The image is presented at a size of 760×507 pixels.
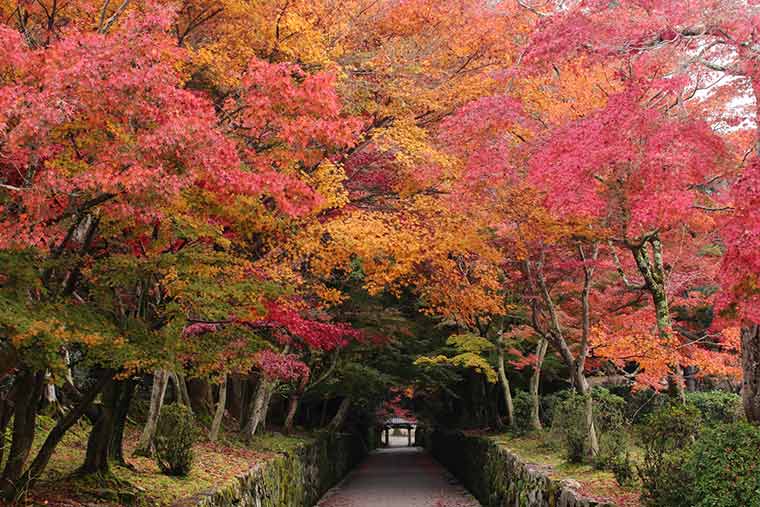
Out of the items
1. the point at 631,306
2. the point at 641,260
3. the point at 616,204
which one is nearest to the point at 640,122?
the point at 616,204

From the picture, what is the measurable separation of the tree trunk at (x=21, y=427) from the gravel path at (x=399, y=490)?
12673 millimetres

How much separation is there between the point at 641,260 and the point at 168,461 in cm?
790

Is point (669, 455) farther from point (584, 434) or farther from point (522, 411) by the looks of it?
point (522, 411)

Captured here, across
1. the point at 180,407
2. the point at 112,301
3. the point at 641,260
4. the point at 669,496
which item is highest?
the point at 641,260

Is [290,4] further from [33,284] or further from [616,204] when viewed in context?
[33,284]

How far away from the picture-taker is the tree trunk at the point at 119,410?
924cm

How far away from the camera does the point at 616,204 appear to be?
33.6 ft

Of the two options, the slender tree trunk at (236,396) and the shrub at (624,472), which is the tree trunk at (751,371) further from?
the slender tree trunk at (236,396)

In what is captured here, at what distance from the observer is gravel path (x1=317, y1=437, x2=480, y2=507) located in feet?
63.3

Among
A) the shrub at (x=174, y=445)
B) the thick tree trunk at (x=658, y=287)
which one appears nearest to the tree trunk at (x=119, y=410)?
the shrub at (x=174, y=445)

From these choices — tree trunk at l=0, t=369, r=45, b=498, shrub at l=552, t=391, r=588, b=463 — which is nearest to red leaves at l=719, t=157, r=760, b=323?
shrub at l=552, t=391, r=588, b=463

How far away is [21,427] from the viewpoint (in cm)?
722

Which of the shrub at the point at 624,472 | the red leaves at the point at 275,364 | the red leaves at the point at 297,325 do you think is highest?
the red leaves at the point at 297,325

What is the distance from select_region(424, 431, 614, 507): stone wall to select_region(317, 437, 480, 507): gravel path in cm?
65
